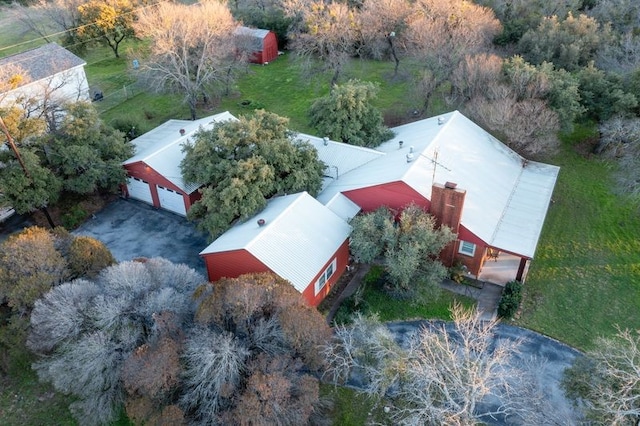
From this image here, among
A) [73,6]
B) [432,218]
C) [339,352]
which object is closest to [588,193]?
[432,218]

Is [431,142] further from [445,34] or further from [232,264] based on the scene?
[232,264]

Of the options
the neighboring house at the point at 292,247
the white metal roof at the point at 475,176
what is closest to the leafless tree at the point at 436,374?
the neighboring house at the point at 292,247

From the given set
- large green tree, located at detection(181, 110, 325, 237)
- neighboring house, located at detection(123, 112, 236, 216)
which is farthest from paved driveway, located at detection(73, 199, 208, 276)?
large green tree, located at detection(181, 110, 325, 237)

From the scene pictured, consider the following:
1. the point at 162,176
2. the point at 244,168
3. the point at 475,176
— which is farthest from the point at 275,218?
the point at 475,176

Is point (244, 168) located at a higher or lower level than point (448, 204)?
higher

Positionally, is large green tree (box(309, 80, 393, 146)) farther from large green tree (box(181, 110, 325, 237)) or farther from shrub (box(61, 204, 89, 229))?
shrub (box(61, 204, 89, 229))

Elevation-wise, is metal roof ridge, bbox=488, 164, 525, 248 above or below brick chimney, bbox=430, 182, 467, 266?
below
